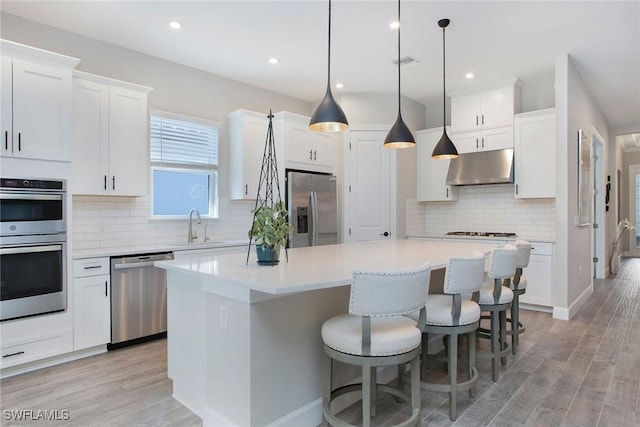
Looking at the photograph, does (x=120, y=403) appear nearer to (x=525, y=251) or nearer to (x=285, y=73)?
(x=525, y=251)

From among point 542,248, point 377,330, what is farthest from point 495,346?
point 542,248

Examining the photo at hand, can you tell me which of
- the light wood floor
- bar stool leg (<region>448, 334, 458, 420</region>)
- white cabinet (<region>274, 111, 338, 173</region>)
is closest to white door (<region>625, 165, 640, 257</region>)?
the light wood floor

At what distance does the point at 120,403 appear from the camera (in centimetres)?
247

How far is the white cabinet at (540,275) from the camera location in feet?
14.9

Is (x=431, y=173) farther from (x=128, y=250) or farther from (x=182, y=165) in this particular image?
(x=128, y=250)

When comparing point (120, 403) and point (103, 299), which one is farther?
point (103, 299)

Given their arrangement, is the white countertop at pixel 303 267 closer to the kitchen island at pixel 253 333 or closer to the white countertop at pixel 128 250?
the kitchen island at pixel 253 333

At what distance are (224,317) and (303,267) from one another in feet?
1.67

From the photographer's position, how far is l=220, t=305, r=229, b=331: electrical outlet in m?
2.03

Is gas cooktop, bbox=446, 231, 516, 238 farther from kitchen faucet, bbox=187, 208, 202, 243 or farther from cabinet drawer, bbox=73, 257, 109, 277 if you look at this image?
cabinet drawer, bbox=73, 257, 109, 277

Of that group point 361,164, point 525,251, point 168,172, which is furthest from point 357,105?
point 525,251

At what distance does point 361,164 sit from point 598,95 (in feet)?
11.8

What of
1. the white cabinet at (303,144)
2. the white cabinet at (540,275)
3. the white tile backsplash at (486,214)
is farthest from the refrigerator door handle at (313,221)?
the white cabinet at (540,275)

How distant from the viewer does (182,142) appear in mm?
4496
